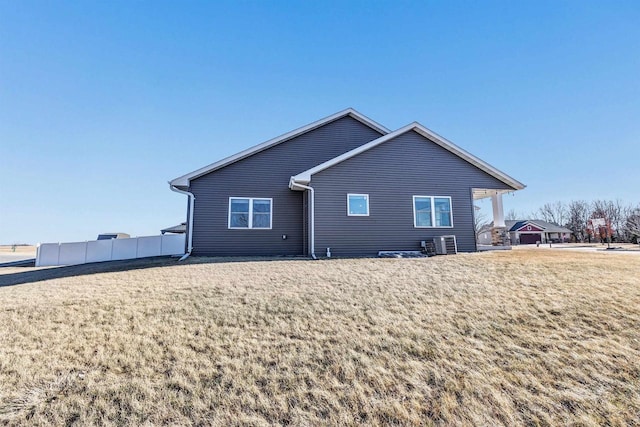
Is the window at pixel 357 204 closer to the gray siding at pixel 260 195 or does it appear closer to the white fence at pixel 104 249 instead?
the gray siding at pixel 260 195

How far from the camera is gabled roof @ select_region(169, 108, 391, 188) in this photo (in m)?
11.7

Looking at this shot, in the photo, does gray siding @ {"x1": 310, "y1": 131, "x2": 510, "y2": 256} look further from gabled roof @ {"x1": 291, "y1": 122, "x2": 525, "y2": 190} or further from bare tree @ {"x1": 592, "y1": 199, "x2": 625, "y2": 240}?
bare tree @ {"x1": 592, "y1": 199, "x2": 625, "y2": 240}

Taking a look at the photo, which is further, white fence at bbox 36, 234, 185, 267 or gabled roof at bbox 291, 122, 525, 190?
white fence at bbox 36, 234, 185, 267

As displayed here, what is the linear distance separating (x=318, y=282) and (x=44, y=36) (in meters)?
14.6

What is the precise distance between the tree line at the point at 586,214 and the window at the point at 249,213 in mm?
48506

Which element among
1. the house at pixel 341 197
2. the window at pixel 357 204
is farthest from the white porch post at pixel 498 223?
the window at pixel 357 204

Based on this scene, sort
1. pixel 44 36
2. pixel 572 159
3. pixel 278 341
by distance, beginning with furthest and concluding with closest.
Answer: pixel 572 159 < pixel 44 36 < pixel 278 341

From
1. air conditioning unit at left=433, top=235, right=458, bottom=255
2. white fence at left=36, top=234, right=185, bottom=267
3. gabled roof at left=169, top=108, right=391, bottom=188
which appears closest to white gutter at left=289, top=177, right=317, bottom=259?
gabled roof at left=169, top=108, right=391, bottom=188

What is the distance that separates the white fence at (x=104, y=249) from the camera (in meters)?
16.9

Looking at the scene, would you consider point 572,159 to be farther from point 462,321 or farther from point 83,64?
point 83,64

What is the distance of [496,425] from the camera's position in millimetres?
2646

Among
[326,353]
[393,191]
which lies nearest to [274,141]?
[393,191]

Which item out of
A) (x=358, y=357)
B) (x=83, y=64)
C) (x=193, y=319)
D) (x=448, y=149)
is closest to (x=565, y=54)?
(x=448, y=149)

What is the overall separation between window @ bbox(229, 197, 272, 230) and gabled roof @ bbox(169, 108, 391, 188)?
1495mm
